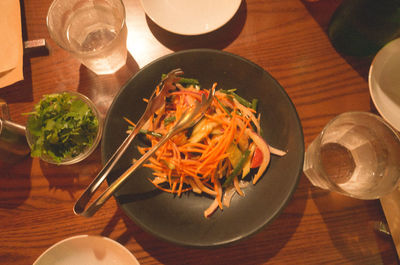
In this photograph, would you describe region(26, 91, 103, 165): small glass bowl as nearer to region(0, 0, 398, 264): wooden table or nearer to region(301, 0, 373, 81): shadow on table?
region(0, 0, 398, 264): wooden table

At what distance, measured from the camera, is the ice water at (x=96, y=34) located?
125 centimetres

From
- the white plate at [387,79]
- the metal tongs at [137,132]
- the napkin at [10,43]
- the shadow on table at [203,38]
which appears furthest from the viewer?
the shadow on table at [203,38]

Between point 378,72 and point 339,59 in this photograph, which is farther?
point 339,59

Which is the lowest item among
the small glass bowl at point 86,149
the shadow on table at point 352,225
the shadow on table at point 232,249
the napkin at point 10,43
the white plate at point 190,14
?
the shadow on table at point 232,249

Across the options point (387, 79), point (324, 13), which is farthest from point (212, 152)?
point (324, 13)

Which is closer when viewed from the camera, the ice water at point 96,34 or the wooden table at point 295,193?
the wooden table at point 295,193

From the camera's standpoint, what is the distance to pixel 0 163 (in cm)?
120

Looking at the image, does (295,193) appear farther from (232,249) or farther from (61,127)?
(61,127)

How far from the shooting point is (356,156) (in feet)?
3.71

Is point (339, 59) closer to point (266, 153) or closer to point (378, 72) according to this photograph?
point (378, 72)

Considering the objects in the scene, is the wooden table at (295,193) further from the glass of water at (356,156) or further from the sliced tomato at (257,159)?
the sliced tomato at (257,159)

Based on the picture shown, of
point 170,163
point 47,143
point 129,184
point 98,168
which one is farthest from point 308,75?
point 47,143

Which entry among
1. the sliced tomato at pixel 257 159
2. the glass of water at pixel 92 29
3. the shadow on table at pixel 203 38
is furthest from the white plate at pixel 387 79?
the glass of water at pixel 92 29

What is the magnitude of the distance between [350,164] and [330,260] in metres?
0.40
